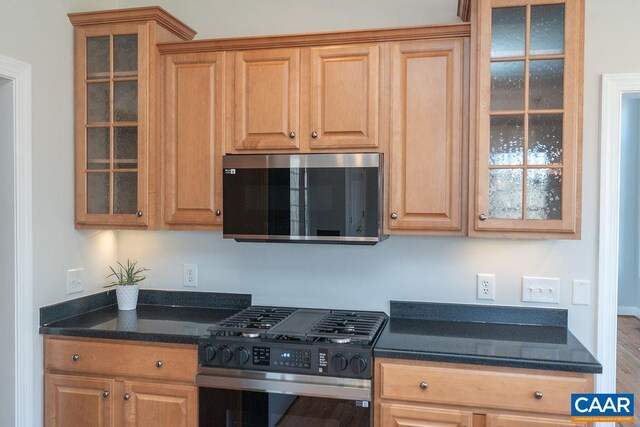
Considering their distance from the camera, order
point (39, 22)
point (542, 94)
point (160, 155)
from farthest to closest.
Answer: point (160, 155)
point (39, 22)
point (542, 94)

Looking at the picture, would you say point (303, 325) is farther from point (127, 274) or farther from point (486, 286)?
point (127, 274)

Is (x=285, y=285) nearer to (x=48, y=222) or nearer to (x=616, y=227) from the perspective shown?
(x=48, y=222)

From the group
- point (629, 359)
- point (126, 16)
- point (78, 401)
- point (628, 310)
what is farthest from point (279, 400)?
point (628, 310)

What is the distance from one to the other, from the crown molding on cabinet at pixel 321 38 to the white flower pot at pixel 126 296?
4.19 ft

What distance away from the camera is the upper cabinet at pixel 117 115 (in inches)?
99.0

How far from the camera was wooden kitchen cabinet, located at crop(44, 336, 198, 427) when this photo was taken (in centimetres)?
226

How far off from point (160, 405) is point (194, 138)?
127 cm

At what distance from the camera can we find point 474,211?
222 cm

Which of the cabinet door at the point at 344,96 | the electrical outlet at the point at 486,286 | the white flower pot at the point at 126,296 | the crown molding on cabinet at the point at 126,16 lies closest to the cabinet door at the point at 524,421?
the electrical outlet at the point at 486,286

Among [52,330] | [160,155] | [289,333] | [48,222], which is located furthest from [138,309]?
[289,333]

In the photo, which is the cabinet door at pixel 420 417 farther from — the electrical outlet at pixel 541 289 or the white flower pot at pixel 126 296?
the white flower pot at pixel 126 296

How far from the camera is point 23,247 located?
2.32 metres

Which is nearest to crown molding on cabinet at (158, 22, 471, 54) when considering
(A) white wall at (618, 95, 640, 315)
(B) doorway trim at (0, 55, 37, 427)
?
(B) doorway trim at (0, 55, 37, 427)

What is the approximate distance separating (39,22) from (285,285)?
1.78 m
